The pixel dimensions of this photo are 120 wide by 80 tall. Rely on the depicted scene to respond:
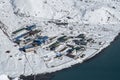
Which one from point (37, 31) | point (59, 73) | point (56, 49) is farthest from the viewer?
point (37, 31)

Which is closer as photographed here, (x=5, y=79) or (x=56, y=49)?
(x=5, y=79)

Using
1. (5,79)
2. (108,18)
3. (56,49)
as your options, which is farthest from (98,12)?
(5,79)

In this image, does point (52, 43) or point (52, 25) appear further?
point (52, 25)

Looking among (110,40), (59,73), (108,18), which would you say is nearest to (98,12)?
(108,18)

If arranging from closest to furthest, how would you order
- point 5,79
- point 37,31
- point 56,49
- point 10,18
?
point 5,79 < point 56,49 < point 37,31 < point 10,18

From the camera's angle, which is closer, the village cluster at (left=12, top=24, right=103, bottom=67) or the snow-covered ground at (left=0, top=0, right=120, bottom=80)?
the snow-covered ground at (left=0, top=0, right=120, bottom=80)

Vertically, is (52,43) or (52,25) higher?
(52,25)

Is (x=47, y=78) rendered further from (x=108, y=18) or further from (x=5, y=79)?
(x=108, y=18)

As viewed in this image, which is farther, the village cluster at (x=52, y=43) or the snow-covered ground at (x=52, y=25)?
the village cluster at (x=52, y=43)
